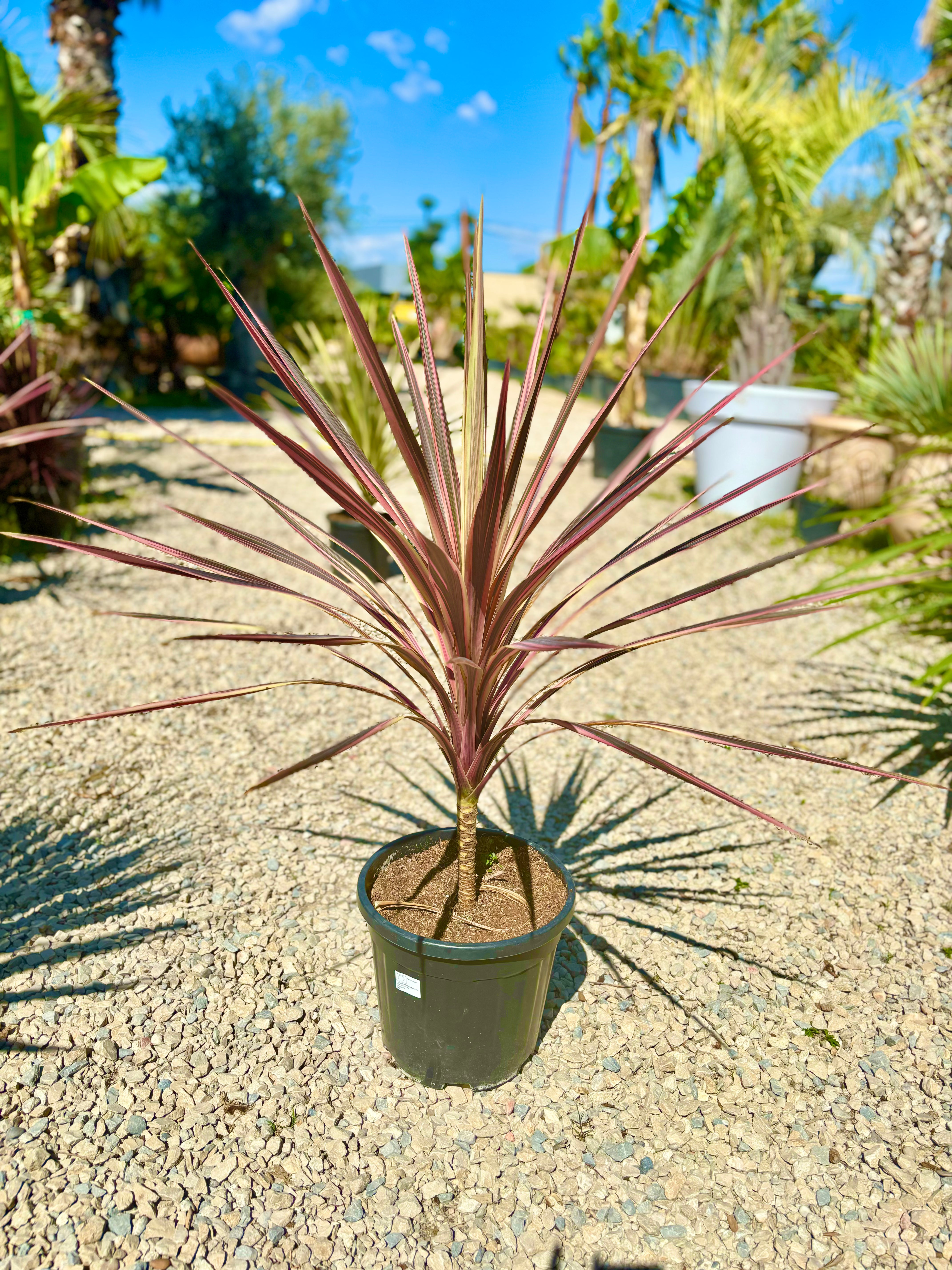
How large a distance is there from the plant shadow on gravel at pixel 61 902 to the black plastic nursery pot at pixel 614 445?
6368mm

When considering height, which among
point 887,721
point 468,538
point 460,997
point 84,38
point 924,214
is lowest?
point 887,721

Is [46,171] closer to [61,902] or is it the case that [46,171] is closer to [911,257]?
[61,902]

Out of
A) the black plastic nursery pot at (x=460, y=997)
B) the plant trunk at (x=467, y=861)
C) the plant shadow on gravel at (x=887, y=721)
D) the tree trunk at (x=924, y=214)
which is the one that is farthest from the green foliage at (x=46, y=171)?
the tree trunk at (x=924, y=214)

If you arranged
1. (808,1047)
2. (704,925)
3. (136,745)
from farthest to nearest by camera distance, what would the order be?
(136,745) < (704,925) < (808,1047)

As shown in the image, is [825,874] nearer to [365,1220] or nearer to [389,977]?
[389,977]

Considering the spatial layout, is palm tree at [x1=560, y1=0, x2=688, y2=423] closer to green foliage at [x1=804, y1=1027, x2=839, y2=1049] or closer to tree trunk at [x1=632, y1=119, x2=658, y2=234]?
tree trunk at [x1=632, y1=119, x2=658, y2=234]

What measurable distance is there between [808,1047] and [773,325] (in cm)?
709

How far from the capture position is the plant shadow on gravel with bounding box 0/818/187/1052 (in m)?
2.15

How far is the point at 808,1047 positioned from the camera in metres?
2.11

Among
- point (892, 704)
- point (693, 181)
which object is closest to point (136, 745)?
point (892, 704)

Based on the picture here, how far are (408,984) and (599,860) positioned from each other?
3.70 ft

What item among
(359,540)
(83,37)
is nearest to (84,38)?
(83,37)

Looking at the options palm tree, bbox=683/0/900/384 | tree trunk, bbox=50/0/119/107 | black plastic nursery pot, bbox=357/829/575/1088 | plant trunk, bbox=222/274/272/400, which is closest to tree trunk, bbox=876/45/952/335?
palm tree, bbox=683/0/900/384

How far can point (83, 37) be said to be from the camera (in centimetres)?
885
